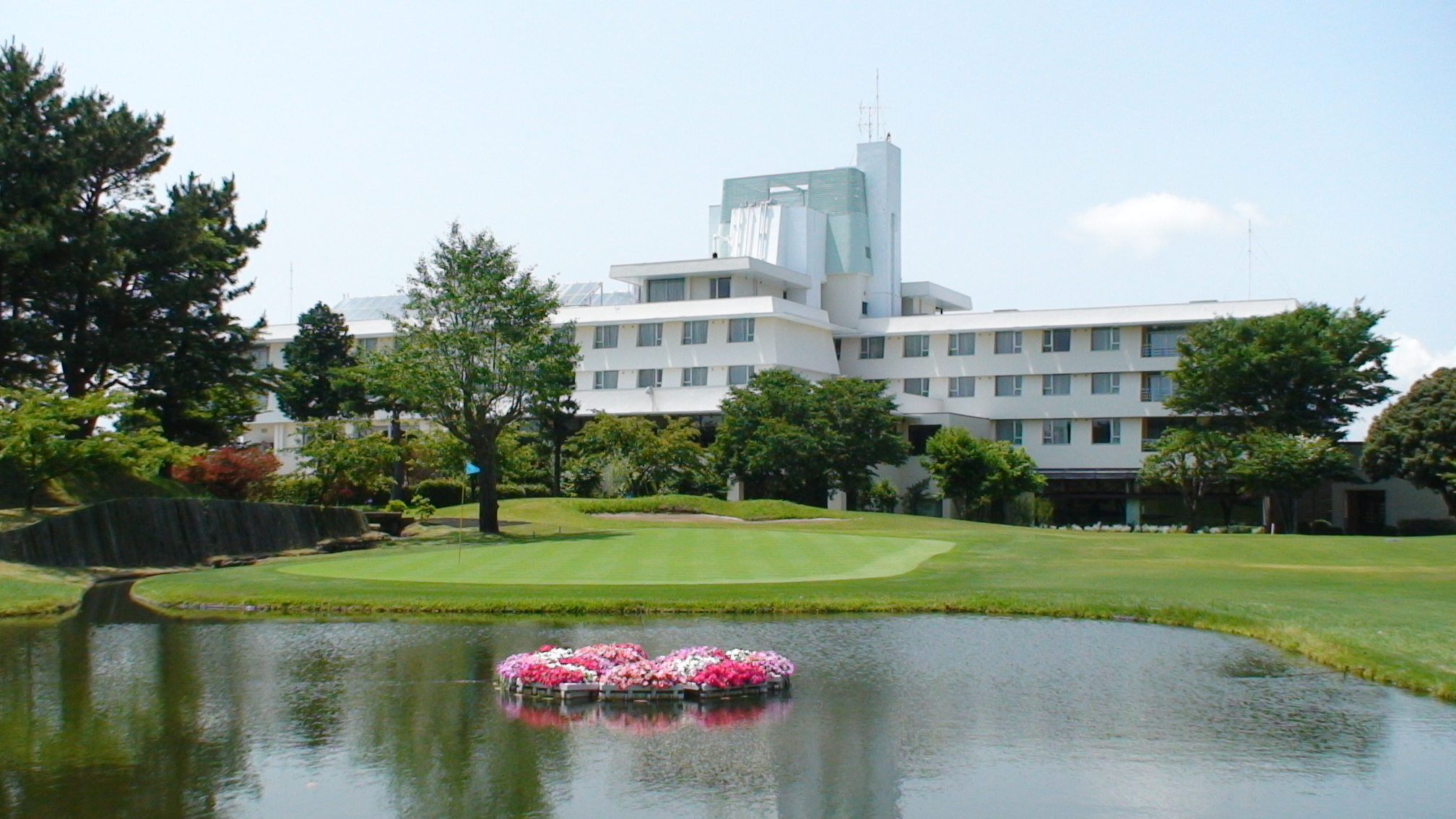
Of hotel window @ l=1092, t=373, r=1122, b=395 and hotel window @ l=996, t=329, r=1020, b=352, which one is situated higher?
hotel window @ l=996, t=329, r=1020, b=352

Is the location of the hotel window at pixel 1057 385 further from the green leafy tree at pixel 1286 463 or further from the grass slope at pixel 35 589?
the grass slope at pixel 35 589

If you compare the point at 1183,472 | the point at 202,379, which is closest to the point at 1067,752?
the point at 202,379

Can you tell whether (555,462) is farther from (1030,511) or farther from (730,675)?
(730,675)

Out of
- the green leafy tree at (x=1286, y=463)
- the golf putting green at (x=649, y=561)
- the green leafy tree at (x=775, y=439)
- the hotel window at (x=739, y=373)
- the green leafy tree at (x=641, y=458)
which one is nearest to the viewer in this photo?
the golf putting green at (x=649, y=561)

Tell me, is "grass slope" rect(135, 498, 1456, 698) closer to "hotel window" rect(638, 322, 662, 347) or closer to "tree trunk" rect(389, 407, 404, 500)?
"tree trunk" rect(389, 407, 404, 500)

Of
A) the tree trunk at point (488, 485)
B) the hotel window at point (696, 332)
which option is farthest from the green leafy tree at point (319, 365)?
the tree trunk at point (488, 485)

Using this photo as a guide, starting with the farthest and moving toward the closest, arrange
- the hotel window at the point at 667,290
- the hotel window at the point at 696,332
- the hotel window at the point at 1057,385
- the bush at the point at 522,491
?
the hotel window at the point at 667,290, the hotel window at the point at 696,332, the hotel window at the point at 1057,385, the bush at the point at 522,491

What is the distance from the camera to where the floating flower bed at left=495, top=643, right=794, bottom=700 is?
53.2 feet

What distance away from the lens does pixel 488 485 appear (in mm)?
49531

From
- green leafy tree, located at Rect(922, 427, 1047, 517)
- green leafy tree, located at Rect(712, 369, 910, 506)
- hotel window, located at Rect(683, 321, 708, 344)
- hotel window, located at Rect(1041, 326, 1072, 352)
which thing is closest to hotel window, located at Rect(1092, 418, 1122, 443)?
hotel window, located at Rect(1041, 326, 1072, 352)

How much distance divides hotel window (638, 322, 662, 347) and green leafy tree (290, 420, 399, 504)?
28821 mm

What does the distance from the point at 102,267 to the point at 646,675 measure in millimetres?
34392

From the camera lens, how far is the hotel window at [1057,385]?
76.8m

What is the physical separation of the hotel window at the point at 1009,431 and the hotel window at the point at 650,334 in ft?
67.1
